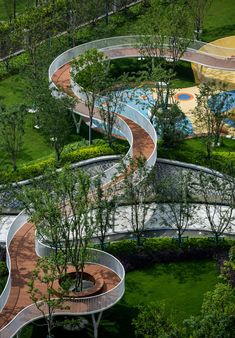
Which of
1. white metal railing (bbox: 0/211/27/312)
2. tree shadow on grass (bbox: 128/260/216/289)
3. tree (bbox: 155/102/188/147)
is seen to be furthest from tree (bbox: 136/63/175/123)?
white metal railing (bbox: 0/211/27/312)

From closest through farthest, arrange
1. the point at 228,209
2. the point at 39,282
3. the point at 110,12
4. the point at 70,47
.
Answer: the point at 39,282 → the point at 228,209 → the point at 70,47 → the point at 110,12

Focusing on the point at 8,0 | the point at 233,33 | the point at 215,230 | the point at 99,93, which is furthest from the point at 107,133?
the point at 8,0

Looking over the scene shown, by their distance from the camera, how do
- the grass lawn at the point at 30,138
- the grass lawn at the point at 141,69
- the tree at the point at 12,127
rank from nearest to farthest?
1. the tree at the point at 12,127
2. the grass lawn at the point at 30,138
3. the grass lawn at the point at 141,69

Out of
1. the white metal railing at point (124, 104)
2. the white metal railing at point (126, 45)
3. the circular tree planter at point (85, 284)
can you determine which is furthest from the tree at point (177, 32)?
the circular tree planter at point (85, 284)

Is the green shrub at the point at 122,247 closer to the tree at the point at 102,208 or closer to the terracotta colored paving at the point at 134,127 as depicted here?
the tree at the point at 102,208

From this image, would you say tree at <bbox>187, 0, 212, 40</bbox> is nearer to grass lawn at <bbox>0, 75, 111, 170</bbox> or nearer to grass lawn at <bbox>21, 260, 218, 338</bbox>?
grass lawn at <bbox>0, 75, 111, 170</bbox>

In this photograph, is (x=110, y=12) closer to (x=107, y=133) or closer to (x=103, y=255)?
(x=107, y=133)
